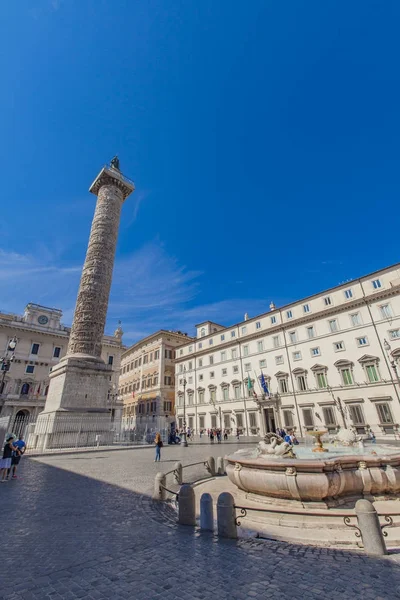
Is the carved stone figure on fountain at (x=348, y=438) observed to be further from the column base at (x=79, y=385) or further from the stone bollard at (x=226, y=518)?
the column base at (x=79, y=385)

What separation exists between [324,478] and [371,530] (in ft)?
5.40

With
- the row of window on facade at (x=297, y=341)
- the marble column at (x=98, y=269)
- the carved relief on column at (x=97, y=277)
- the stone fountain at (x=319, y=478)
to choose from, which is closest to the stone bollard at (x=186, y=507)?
the stone fountain at (x=319, y=478)

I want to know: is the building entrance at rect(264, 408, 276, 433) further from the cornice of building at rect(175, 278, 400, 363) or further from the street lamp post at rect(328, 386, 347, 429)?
the cornice of building at rect(175, 278, 400, 363)

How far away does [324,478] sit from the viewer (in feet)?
17.6

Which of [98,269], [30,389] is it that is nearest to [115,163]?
[98,269]

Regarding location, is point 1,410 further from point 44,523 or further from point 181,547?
point 181,547

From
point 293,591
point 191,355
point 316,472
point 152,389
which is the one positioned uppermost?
point 191,355

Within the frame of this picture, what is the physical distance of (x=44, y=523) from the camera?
500cm

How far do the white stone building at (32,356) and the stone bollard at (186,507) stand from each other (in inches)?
1166

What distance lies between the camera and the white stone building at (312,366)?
80.6 feet

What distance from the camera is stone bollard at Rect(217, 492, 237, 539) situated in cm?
438

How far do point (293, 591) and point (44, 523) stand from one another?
14.3 feet

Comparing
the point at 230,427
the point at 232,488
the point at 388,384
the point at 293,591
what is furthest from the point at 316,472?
the point at 230,427

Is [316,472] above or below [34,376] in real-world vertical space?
below
